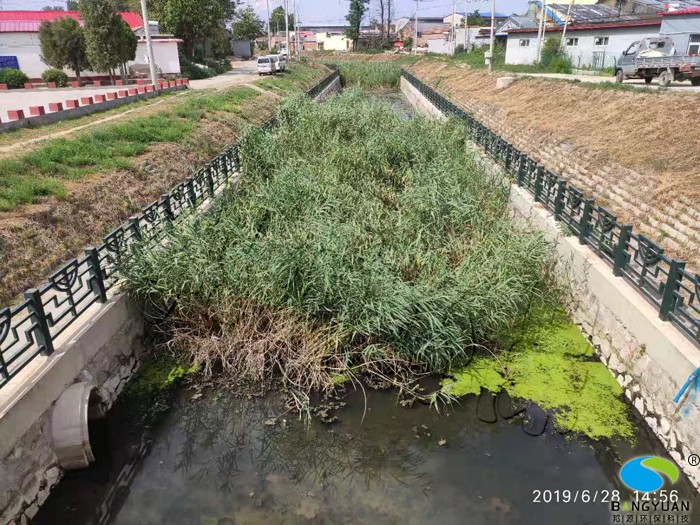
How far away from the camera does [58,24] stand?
26828mm

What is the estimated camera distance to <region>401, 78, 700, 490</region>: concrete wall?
440 centimetres

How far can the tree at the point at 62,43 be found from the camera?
2673 centimetres

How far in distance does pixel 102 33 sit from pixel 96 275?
80.7 feet

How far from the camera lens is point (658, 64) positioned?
17.9m

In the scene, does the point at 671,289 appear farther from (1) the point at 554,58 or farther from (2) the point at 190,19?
(2) the point at 190,19

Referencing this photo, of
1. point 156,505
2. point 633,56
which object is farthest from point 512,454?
point 633,56

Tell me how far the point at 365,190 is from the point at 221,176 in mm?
3263

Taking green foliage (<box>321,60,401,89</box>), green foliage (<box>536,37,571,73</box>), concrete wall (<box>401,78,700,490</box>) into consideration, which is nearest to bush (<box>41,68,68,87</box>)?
green foliage (<box>321,60,401,89</box>)

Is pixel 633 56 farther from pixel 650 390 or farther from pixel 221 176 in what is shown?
pixel 650 390

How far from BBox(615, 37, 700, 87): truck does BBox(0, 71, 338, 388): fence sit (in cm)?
1624

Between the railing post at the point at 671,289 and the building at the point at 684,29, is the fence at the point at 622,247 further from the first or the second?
the building at the point at 684,29

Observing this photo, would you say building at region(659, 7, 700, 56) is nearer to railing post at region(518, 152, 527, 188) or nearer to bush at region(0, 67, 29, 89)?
railing post at region(518, 152, 527, 188)

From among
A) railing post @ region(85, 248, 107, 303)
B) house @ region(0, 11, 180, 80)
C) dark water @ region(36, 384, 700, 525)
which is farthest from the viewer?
house @ region(0, 11, 180, 80)

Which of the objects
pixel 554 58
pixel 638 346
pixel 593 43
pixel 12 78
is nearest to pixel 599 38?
pixel 593 43
